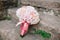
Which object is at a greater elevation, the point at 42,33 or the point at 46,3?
the point at 46,3

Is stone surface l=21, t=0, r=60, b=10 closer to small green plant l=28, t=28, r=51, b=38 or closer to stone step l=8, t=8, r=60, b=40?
stone step l=8, t=8, r=60, b=40

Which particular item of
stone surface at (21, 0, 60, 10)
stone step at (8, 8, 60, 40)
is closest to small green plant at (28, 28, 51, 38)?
stone step at (8, 8, 60, 40)

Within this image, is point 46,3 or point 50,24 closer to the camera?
point 50,24

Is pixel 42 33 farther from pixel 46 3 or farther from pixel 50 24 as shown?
pixel 46 3

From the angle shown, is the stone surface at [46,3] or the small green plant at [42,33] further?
the stone surface at [46,3]

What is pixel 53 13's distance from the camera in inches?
74.9

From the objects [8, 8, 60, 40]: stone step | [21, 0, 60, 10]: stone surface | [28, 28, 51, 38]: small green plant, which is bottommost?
[28, 28, 51, 38]: small green plant

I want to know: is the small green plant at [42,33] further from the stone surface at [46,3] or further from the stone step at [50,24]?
the stone surface at [46,3]

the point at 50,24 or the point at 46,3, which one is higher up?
the point at 46,3

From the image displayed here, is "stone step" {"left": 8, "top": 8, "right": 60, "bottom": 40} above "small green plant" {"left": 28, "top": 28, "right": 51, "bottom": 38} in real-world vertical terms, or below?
above

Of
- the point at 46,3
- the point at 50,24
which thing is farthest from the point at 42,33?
the point at 46,3

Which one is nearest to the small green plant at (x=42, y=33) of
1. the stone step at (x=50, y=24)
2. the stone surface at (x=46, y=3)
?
the stone step at (x=50, y=24)

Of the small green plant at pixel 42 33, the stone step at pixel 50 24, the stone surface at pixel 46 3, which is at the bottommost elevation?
the small green plant at pixel 42 33

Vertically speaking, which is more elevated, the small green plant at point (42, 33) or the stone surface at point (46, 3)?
the stone surface at point (46, 3)
